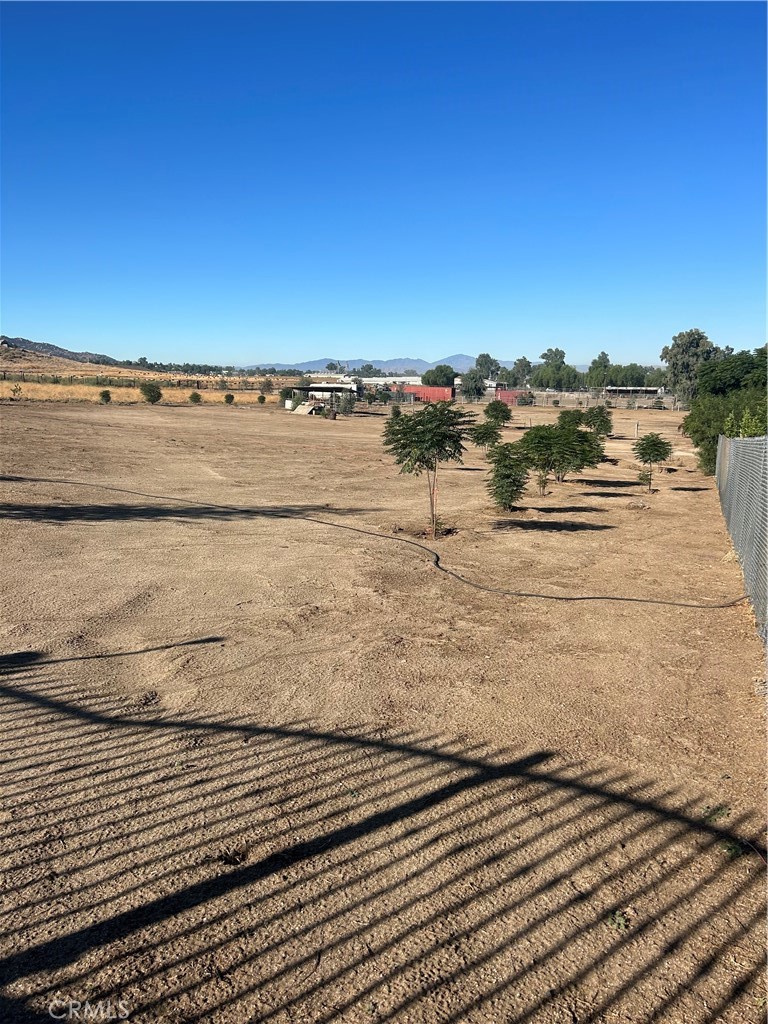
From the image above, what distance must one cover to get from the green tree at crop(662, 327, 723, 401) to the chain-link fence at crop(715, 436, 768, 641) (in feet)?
302

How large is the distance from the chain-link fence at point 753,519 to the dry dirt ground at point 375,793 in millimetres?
590

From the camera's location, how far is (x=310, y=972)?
367 cm

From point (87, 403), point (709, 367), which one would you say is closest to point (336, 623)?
point (87, 403)

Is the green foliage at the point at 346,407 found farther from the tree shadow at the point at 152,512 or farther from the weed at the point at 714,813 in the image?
the weed at the point at 714,813

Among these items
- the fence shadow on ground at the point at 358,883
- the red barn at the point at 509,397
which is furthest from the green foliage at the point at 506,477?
the red barn at the point at 509,397

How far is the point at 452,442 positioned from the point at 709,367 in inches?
2787

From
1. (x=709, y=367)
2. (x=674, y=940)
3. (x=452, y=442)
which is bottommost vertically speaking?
(x=674, y=940)

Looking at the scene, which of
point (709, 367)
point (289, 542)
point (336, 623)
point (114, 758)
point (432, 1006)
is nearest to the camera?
point (432, 1006)

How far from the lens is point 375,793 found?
17.4ft

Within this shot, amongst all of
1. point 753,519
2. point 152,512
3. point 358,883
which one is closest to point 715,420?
point 753,519

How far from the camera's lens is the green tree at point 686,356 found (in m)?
98.9

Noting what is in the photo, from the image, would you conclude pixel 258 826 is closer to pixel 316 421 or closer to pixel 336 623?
pixel 336 623

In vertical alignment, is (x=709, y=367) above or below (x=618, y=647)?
above

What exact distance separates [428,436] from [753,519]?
24.3 ft
